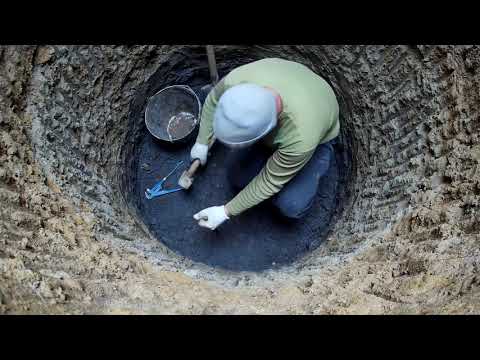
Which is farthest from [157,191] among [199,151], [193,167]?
[199,151]

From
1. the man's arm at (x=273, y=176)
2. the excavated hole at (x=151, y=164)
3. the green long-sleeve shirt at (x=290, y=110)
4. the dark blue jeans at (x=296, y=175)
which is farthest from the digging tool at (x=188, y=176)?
the green long-sleeve shirt at (x=290, y=110)

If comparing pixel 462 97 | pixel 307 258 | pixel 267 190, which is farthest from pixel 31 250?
pixel 462 97

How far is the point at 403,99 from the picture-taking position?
97.6 inches

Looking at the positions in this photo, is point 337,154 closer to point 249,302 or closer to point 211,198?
point 211,198

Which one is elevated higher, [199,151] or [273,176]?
[199,151]

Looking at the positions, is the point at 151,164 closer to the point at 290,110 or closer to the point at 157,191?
the point at 157,191

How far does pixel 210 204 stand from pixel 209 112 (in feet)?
2.86

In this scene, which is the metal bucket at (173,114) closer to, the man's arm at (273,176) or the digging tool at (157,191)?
the digging tool at (157,191)

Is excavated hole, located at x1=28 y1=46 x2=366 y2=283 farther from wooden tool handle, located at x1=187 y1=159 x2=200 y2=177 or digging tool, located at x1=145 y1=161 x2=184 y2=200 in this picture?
wooden tool handle, located at x1=187 y1=159 x2=200 y2=177

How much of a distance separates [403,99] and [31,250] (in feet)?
7.09

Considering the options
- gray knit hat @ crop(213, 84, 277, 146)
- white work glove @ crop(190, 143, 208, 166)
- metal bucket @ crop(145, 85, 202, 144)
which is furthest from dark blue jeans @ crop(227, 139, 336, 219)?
gray knit hat @ crop(213, 84, 277, 146)

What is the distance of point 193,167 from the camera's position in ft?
9.04

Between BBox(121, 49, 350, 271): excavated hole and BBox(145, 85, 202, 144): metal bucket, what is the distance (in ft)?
0.21

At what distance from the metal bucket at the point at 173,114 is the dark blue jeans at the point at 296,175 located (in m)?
0.53
